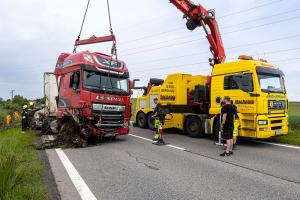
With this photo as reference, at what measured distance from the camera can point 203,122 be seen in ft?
37.4

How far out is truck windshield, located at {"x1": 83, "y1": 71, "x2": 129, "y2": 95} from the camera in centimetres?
961

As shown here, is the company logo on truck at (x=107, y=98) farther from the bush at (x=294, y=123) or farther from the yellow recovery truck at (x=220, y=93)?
the bush at (x=294, y=123)

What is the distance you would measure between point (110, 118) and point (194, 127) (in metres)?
3.99

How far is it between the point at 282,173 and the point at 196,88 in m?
6.41

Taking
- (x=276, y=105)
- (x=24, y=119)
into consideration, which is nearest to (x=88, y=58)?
(x=24, y=119)

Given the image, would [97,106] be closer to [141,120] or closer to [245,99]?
[245,99]

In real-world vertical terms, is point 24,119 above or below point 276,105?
below

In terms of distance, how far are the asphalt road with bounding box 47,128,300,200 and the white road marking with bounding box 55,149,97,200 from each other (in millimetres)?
82

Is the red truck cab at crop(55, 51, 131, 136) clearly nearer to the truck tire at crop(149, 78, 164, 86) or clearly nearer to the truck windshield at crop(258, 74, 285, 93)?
the truck tire at crop(149, 78, 164, 86)

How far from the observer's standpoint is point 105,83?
10039 millimetres

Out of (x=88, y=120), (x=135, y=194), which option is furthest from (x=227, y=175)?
(x=88, y=120)

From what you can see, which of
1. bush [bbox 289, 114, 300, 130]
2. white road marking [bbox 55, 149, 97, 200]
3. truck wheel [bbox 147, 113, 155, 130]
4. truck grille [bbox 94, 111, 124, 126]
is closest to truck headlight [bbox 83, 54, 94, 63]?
truck grille [bbox 94, 111, 124, 126]

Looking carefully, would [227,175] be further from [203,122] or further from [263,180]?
[203,122]

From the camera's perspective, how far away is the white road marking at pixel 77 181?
4.48 m
